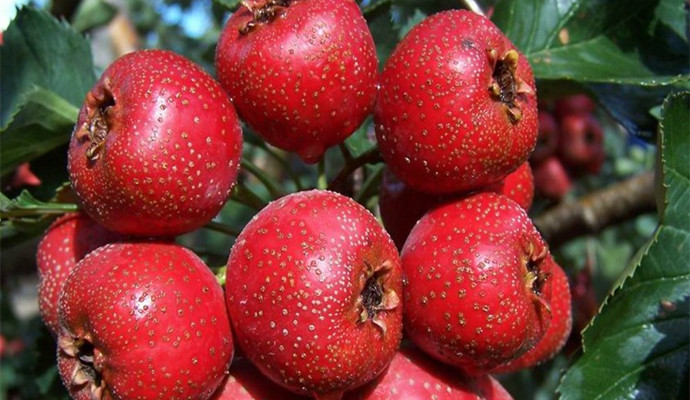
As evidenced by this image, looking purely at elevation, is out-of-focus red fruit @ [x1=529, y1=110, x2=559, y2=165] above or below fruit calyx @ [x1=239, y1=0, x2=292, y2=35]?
below

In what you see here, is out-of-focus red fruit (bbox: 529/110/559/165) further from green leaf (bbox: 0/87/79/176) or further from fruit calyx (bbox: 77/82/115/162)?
fruit calyx (bbox: 77/82/115/162)

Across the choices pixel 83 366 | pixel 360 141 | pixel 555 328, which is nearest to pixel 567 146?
pixel 360 141

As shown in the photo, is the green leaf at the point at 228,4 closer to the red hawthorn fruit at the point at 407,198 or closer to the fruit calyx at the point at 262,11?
the fruit calyx at the point at 262,11

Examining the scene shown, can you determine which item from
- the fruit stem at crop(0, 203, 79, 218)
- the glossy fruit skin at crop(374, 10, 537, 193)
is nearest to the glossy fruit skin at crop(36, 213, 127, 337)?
the fruit stem at crop(0, 203, 79, 218)

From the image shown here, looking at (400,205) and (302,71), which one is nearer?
(302,71)

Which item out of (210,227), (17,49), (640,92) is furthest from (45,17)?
(640,92)

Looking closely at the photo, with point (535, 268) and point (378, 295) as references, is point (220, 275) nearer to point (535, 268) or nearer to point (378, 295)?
point (378, 295)

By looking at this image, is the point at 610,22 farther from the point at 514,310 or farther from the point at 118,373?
the point at 118,373

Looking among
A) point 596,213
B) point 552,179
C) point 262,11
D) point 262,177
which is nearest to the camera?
point 262,11
